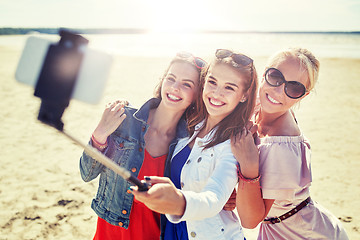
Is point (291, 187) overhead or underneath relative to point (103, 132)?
overhead

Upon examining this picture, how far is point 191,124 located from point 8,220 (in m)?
3.14

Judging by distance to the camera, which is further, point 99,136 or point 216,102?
point 216,102

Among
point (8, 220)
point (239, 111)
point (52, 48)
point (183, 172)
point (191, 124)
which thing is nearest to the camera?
point (52, 48)

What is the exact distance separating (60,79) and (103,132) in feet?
2.98

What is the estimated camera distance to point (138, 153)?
2.24 m

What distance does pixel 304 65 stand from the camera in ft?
6.84

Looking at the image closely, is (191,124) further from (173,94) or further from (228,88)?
(228,88)

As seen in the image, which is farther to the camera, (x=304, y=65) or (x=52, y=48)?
(x=304, y=65)

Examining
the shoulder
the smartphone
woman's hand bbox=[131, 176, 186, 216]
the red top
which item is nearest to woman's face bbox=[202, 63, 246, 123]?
the shoulder

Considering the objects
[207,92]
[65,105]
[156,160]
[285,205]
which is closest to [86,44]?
[65,105]

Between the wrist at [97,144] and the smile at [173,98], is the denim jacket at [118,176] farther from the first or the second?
the smile at [173,98]

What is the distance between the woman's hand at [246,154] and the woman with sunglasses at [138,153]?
611mm

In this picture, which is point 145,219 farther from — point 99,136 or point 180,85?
point 180,85

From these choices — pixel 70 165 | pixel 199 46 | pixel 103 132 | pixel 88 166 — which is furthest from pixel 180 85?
pixel 199 46
